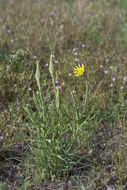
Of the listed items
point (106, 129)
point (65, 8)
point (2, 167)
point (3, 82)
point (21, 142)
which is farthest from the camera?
point (65, 8)

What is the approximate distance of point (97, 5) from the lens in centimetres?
526

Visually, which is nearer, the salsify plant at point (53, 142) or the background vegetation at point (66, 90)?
the salsify plant at point (53, 142)

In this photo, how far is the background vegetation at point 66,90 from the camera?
217cm

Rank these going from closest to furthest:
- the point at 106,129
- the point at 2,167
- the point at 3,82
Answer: the point at 2,167, the point at 106,129, the point at 3,82

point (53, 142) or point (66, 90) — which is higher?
point (66, 90)

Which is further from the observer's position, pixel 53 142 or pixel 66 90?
pixel 66 90

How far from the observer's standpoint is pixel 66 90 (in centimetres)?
279

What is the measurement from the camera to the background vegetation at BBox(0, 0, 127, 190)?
2166 millimetres

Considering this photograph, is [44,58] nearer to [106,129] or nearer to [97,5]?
[106,129]

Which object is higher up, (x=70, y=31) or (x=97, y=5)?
(x=97, y=5)

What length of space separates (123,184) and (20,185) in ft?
2.57

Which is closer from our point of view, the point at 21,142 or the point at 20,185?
the point at 20,185

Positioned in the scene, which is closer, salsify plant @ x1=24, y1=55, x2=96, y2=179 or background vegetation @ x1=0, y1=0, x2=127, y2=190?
salsify plant @ x1=24, y1=55, x2=96, y2=179

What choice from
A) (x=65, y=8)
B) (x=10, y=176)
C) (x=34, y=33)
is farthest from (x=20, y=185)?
(x=65, y=8)
